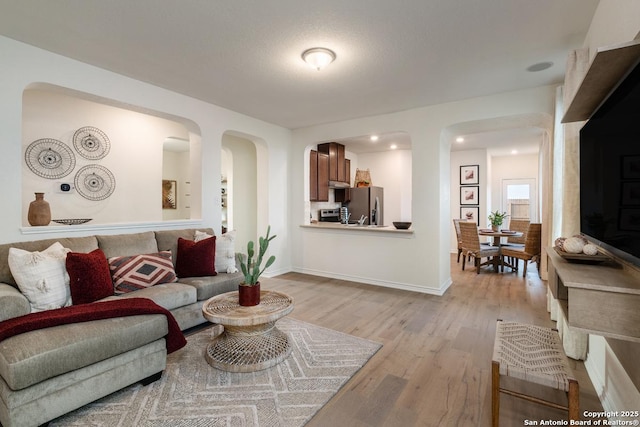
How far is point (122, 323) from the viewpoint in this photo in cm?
197

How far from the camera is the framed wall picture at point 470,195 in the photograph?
24.5 ft

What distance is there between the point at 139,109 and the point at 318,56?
2245mm

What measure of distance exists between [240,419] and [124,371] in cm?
86

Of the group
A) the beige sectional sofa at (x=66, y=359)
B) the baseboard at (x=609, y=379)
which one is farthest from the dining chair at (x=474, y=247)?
the beige sectional sofa at (x=66, y=359)

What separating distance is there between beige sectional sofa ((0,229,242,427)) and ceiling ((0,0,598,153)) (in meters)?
1.82

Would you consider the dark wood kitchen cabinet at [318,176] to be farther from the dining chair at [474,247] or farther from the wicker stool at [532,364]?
the wicker stool at [532,364]

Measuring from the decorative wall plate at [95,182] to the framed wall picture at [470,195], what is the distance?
24.7 ft

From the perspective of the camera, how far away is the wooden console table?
3.72 feet

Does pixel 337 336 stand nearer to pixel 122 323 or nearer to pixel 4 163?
pixel 122 323

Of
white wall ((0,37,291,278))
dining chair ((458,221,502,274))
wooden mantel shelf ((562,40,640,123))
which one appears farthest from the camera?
dining chair ((458,221,502,274))

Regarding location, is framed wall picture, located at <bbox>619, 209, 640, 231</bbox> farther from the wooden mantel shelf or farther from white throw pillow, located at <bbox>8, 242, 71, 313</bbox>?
white throw pillow, located at <bbox>8, 242, 71, 313</bbox>

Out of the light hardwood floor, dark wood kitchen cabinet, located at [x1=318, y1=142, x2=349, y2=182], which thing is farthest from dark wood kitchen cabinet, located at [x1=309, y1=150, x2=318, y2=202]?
the light hardwood floor

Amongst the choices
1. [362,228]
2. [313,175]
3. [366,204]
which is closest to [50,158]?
[313,175]

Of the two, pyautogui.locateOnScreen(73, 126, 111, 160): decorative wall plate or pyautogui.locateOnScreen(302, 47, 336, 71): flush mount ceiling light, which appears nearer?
pyautogui.locateOnScreen(302, 47, 336, 71): flush mount ceiling light
